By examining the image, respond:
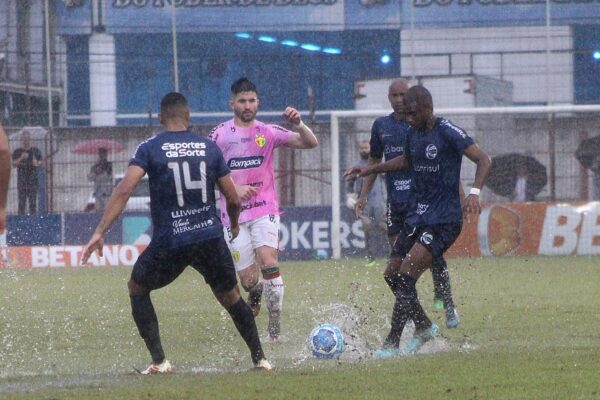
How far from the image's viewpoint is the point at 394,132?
38.1ft

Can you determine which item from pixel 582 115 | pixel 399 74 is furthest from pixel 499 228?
pixel 399 74

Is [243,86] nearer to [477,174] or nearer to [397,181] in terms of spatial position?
[397,181]

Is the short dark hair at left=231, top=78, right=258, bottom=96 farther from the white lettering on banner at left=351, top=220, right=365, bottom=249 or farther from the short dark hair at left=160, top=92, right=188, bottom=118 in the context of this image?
the white lettering on banner at left=351, top=220, right=365, bottom=249

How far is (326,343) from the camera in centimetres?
962

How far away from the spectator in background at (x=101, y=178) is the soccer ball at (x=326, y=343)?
50.9 ft

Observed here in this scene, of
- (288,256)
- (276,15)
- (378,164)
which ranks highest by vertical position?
(276,15)

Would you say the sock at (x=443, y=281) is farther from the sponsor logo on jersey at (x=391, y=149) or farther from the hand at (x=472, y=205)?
the hand at (x=472, y=205)

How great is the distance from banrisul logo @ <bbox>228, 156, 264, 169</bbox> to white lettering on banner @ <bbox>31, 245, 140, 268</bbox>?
41.0 feet

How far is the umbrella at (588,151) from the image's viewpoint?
2372cm

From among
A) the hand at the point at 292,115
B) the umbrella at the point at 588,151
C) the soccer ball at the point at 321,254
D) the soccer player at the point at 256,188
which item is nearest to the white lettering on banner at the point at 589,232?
the umbrella at the point at 588,151

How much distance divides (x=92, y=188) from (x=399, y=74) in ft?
36.0

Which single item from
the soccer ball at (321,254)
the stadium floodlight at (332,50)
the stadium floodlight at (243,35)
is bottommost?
the soccer ball at (321,254)

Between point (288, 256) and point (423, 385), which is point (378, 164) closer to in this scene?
point (423, 385)

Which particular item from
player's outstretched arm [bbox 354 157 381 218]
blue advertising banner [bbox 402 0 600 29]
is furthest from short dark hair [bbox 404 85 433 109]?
blue advertising banner [bbox 402 0 600 29]
